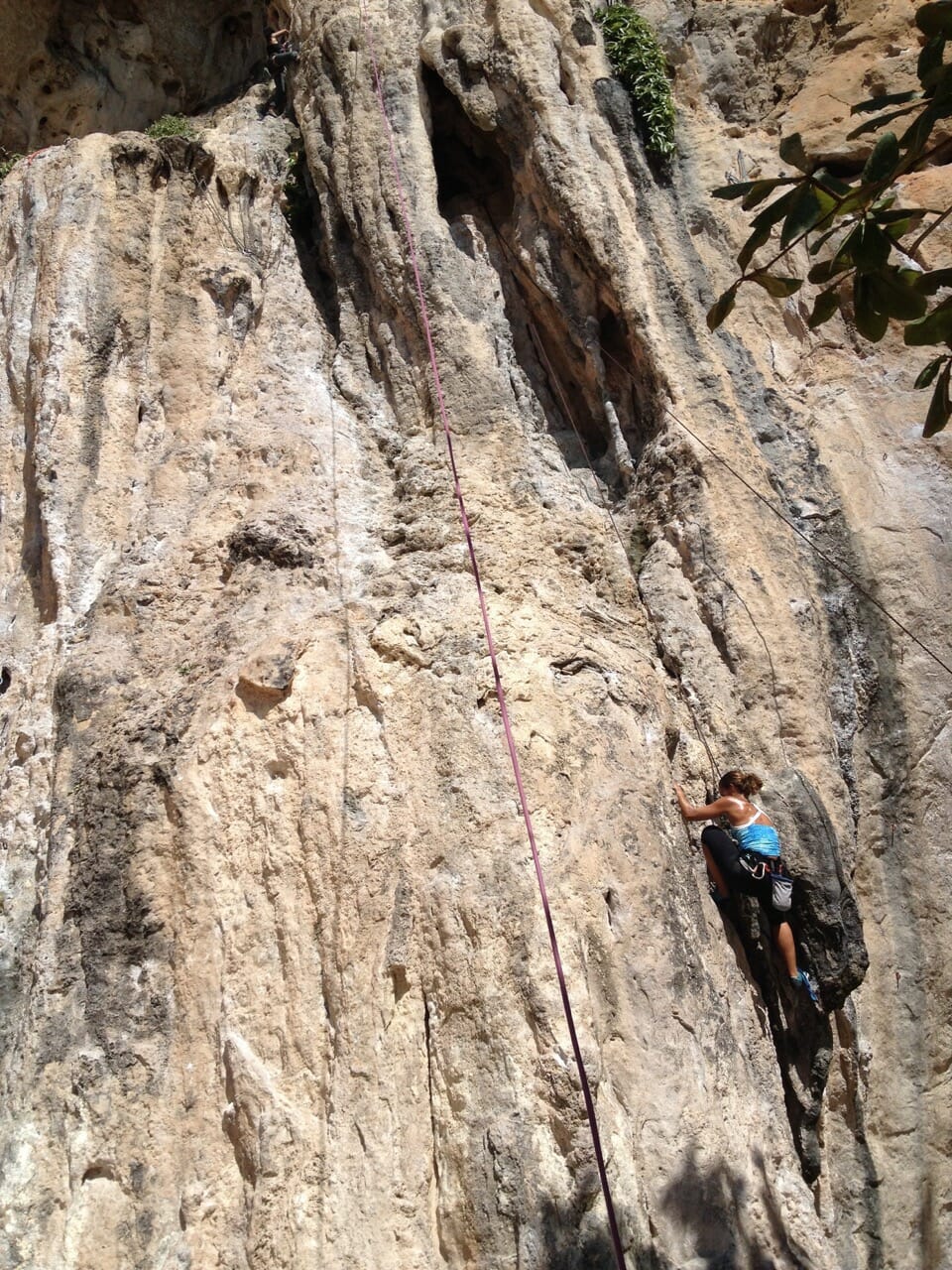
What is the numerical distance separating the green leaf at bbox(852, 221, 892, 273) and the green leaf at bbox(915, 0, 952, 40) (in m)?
0.61

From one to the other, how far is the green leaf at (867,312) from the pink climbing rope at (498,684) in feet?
9.29

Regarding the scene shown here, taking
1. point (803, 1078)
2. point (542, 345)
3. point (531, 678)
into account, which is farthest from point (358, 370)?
point (803, 1078)

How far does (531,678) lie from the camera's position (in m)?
6.24

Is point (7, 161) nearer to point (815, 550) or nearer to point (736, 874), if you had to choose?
point (815, 550)

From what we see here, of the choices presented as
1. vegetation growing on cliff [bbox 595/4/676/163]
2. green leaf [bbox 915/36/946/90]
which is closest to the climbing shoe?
green leaf [bbox 915/36/946/90]

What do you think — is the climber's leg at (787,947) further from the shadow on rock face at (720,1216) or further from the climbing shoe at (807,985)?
the shadow on rock face at (720,1216)

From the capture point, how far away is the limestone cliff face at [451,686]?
5.21 metres

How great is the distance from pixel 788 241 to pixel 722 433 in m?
3.93

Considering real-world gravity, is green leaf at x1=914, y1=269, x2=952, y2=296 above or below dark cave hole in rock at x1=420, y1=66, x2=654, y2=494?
above

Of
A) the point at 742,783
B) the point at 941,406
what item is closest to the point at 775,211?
the point at 941,406

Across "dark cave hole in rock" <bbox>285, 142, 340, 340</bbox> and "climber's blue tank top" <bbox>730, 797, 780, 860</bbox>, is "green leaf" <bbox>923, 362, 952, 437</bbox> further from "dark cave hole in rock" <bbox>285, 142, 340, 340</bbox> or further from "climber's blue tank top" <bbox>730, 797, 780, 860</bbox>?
"dark cave hole in rock" <bbox>285, 142, 340, 340</bbox>

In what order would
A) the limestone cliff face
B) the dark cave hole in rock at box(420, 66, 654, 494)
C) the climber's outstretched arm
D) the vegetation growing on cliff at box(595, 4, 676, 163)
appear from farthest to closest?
the vegetation growing on cliff at box(595, 4, 676, 163), the dark cave hole in rock at box(420, 66, 654, 494), the climber's outstretched arm, the limestone cliff face

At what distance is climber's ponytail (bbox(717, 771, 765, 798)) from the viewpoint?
637cm

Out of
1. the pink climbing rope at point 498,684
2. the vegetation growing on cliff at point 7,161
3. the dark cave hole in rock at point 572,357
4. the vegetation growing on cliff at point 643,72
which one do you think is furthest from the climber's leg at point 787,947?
the vegetation growing on cliff at point 7,161
